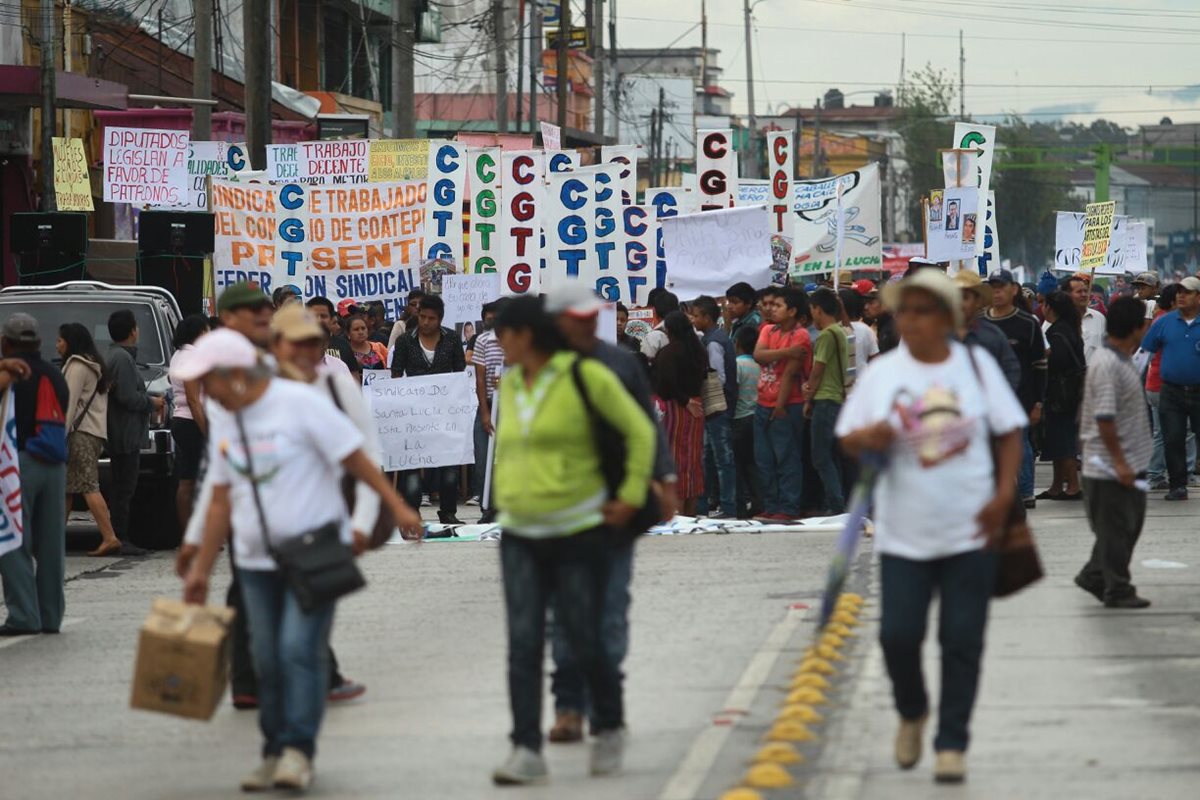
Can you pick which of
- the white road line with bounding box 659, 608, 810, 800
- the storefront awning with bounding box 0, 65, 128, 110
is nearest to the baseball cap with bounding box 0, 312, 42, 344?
the white road line with bounding box 659, 608, 810, 800

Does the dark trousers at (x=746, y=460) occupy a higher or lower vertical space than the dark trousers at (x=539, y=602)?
lower

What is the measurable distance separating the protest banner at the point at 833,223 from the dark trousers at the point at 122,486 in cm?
1167

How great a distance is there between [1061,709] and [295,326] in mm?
3362

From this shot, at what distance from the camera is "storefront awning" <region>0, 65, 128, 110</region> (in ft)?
93.5

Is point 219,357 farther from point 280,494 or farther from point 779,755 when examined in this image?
point 779,755

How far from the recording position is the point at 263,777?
7.52m

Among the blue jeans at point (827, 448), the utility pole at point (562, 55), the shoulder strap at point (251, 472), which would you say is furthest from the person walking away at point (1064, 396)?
the utility pole at point (562, 55)

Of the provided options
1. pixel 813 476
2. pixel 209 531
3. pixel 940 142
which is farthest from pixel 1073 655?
pixel 940 142

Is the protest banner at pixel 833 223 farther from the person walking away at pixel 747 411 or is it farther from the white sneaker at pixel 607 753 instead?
the white sneaker at pixel 607 753

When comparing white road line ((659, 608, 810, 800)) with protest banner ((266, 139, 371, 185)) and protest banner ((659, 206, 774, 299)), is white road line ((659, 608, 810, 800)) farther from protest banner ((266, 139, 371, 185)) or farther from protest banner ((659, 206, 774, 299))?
protest banner ((266, 139, 371, 185))

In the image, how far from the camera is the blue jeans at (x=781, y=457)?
16766 mm

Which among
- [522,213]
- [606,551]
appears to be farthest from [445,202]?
[606,551]

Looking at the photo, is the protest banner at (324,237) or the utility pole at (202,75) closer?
the protest banner at (324,237)

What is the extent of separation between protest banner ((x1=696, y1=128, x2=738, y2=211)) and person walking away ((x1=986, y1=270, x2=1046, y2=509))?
26.3 ft
